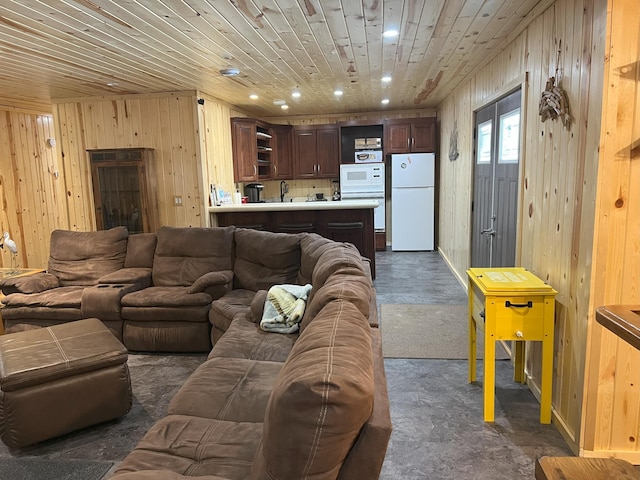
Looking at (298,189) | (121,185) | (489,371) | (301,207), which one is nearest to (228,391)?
(489,371)

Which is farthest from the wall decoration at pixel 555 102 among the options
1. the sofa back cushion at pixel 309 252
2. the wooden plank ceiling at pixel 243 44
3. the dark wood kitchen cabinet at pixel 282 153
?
the dark wood kitchen cabinet at pixel 282 153

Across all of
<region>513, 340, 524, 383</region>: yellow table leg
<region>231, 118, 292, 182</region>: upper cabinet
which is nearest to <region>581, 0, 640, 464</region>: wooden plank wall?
<region>513, 340, 524, 383</region>: yellow table leg

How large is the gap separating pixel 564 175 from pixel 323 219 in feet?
11.0

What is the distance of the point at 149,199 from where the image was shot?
5.57 m

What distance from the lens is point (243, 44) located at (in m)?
3.51

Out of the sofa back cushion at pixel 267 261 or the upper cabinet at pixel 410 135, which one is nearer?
the sofa back cushion at pixel 267 261

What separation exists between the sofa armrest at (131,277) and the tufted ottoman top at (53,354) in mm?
1017

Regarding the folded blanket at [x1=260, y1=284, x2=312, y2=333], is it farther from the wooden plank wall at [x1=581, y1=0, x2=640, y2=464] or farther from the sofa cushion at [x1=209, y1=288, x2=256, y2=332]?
the wooden plank wall at [x1=581, y1=0, x2=640, y2=464]

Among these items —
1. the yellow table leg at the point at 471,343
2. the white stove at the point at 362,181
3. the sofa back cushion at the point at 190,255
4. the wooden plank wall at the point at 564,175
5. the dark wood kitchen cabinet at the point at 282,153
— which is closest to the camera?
the wooden plank wall at the point at 564,175

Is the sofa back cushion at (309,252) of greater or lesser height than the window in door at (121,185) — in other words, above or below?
below

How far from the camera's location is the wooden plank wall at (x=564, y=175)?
6.87 ft

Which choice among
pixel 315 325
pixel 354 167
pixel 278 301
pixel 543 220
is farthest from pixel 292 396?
pixel 354 167

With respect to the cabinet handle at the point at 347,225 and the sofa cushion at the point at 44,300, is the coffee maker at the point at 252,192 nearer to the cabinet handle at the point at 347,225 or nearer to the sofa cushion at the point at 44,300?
the cabinet handle at the point at 347,225

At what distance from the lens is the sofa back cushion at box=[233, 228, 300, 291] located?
3.72m
